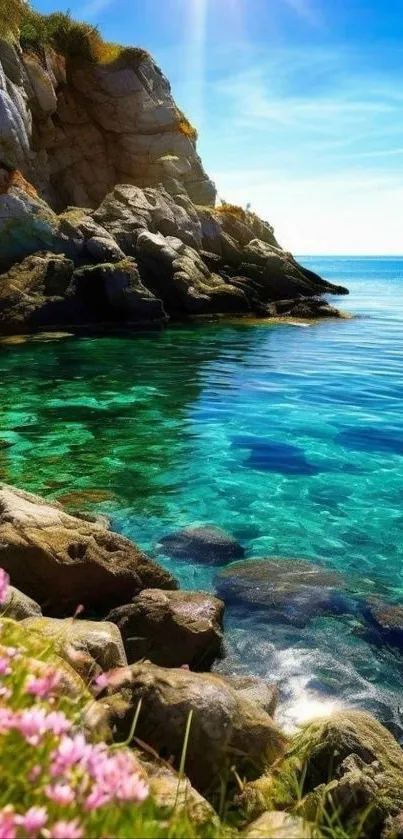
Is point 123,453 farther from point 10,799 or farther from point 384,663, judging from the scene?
point 10,799

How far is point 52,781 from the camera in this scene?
7.32ft

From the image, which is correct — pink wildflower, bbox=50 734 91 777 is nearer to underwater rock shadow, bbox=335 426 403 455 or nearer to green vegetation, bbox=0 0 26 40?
underwater rock shadow, bbox=335 426 403 455

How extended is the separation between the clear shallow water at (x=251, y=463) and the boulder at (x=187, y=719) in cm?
212

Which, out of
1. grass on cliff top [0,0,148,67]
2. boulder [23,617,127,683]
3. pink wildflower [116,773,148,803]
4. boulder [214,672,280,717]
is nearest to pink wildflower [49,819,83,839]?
pink wildflower [116,773,148,803]

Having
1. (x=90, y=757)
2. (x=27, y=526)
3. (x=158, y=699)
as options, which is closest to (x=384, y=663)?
(x=158, y=699)

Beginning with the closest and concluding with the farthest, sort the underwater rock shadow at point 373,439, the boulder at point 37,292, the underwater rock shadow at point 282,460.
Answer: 1. the underwater rock shadow at point 282,460
2. the underwater rock shadow at point 373,439
3. the boulder at point 37,292

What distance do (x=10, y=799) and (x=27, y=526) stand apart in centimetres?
585

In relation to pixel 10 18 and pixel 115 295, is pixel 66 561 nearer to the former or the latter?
pixel 115 295

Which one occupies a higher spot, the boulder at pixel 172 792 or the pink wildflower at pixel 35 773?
the pink wildflower at pixel 35 773

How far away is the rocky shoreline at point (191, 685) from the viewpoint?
4.28m

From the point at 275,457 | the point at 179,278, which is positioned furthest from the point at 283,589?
the point at 179,278

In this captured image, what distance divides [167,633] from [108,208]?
38.8 meters

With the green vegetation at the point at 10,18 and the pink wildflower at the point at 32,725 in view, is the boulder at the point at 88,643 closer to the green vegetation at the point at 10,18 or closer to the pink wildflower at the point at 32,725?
the pink wildflower at the point at 32,725

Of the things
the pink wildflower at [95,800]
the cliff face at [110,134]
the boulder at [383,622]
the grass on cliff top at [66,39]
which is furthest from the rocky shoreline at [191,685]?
the cliff face at [110,134]
